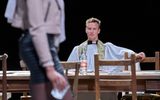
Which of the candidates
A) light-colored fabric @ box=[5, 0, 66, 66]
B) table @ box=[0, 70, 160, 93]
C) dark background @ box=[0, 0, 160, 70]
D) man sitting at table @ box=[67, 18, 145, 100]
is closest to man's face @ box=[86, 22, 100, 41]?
man sitting at table @ box=[67, 18, 145, 100]

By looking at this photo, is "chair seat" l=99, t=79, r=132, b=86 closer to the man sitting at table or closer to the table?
the table

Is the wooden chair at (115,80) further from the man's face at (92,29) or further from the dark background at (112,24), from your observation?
the dark background at (112,24)

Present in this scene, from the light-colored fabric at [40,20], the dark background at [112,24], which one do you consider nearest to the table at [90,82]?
the light-colored fabric at [40,20]

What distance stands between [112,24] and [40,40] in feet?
18.0

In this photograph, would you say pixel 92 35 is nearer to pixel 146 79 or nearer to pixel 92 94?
pixel 92 94

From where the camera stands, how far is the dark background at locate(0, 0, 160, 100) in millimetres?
6777

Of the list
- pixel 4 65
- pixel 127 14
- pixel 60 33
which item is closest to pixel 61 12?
pixel 60 33

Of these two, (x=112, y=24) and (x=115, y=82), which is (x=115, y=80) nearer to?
(x=115, y=82)

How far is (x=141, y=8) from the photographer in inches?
269

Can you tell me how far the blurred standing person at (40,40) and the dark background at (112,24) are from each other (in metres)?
5.38

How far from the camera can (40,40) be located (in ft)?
4.43

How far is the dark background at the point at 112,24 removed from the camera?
22.2ft

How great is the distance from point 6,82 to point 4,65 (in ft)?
0.51

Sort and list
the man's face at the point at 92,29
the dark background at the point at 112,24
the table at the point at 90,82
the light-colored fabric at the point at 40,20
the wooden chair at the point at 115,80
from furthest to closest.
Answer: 1. the dark background at the point at 112,24
2. the man's face at the point at 92,29
3. the table at the point at 90,82
4. the wooden chair at the point at 115,80
5. the light-colored fabric at the point at 40,20
